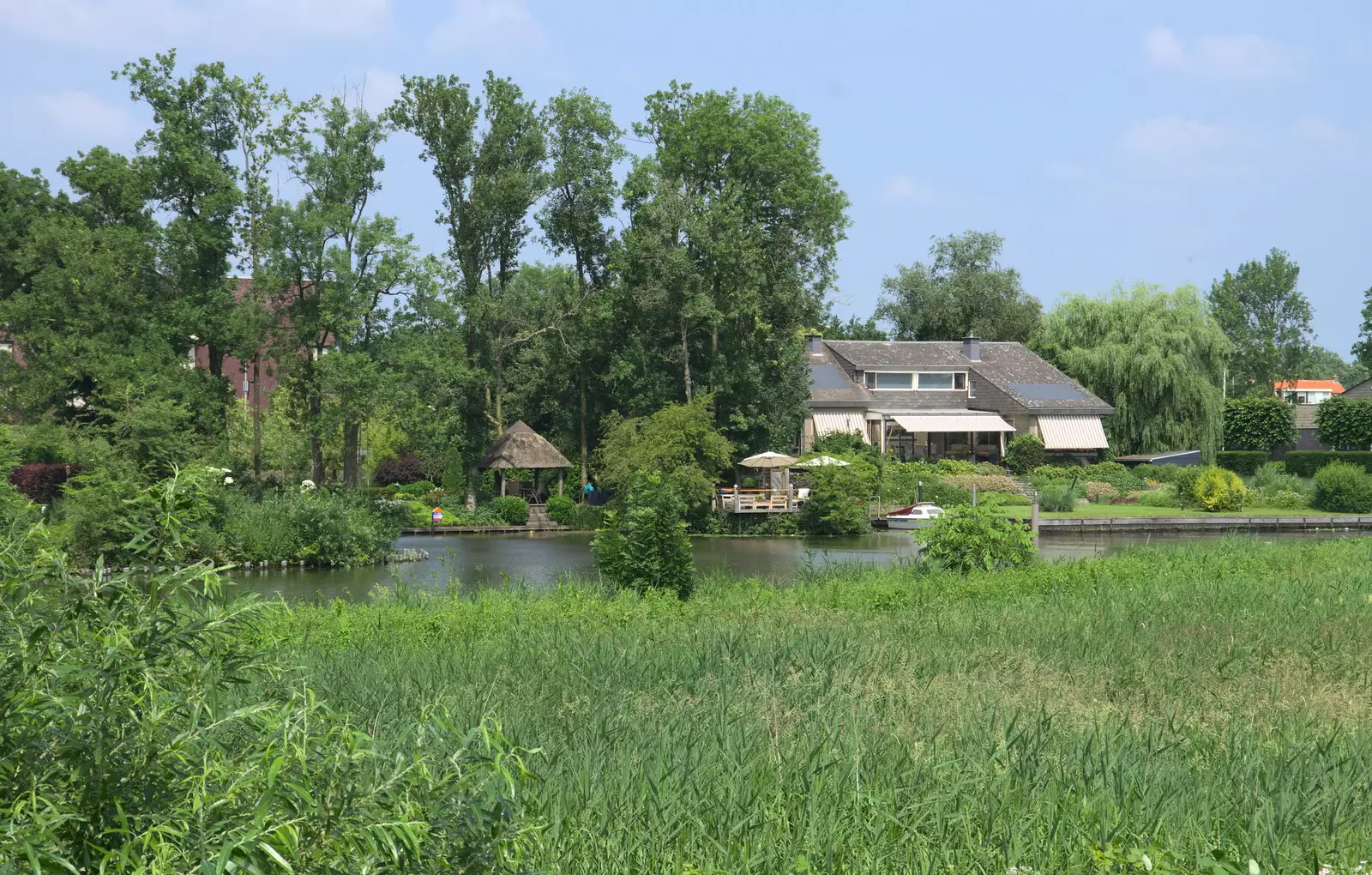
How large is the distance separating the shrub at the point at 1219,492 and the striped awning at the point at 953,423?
10.5 m

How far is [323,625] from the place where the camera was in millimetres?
11250

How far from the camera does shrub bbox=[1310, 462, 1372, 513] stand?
124ft

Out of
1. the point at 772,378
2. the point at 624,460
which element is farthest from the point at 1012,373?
the point at 624,460

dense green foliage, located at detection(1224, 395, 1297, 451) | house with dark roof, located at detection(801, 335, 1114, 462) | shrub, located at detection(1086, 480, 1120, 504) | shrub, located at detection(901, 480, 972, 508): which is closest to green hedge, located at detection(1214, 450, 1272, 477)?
house with dark roof, located at detection(801, 335, 1114, 462)

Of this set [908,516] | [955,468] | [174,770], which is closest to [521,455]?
[908,516]

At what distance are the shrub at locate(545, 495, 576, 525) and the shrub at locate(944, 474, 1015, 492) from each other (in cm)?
1348

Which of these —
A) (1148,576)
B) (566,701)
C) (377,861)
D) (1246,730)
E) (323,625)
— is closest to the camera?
(377,861)

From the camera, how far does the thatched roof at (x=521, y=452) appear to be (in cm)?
3775

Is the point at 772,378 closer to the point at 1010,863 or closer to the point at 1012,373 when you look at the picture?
the point at 1012,373

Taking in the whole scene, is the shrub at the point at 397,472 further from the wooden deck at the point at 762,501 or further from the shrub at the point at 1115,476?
the shrub at the point at 1115,476

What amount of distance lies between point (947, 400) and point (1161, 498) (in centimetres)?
1334

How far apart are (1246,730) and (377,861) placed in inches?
208

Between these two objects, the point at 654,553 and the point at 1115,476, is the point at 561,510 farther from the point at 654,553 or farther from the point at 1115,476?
the point at 654,553

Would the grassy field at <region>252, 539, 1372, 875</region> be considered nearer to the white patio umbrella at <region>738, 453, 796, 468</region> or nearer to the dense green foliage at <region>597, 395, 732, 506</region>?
the dense green foliage at <region>597, 395, 732, 506</region>
